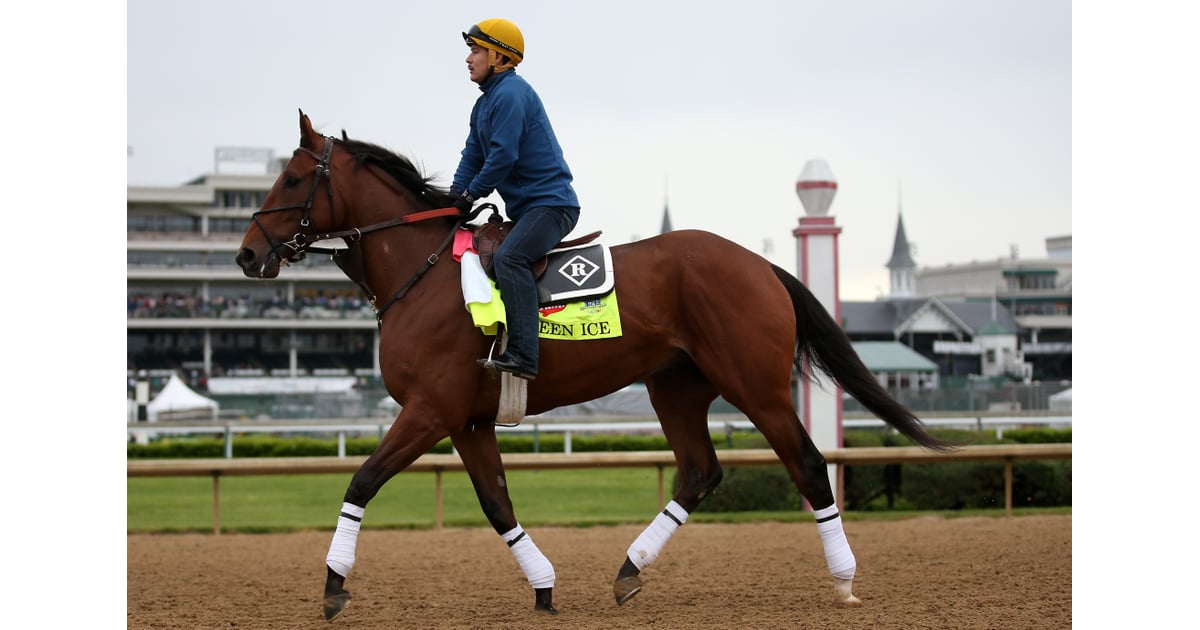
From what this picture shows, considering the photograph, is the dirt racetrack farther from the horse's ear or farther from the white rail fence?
the white rail fence

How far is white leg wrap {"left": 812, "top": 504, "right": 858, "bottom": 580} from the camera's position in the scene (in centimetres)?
549

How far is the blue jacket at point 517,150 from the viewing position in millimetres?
5234

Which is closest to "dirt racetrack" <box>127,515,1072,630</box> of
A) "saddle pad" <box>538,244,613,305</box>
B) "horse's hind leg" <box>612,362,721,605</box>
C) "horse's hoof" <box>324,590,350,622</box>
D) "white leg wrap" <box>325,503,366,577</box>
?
"horse's hoof" <box>324,590,350,622</box>

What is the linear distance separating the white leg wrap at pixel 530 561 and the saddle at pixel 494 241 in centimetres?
133

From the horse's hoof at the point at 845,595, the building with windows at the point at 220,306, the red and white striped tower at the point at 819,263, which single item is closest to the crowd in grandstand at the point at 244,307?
the building with windows at the point at 220,306

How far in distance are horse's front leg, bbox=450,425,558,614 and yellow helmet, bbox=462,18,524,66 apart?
6.26 feet

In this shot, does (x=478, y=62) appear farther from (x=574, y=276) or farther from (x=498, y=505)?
(x=498, y=505)

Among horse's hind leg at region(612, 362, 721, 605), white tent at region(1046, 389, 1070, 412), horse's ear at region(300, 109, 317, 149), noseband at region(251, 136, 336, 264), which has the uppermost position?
horse's ear at region(300, 109, 317, 149)

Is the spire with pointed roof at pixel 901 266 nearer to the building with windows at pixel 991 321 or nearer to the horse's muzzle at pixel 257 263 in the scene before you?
the building with windows at pixel 991 321

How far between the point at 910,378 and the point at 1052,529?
45682 millimetres

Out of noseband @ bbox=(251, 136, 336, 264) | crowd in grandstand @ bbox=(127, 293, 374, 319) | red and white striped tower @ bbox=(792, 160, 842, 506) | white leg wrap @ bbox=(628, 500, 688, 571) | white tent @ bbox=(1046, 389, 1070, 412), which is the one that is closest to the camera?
noseband @ bbox=(251, 136, 336, 264)

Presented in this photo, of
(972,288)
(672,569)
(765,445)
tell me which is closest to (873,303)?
(972,288)

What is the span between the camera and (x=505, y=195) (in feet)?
17.9

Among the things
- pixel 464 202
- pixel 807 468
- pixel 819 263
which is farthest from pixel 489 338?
pixel 819 263
